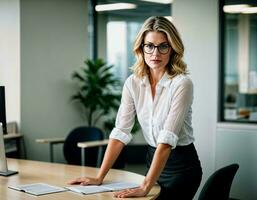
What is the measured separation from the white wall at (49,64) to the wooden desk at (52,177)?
83.2 inches

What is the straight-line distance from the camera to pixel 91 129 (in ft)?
17.1

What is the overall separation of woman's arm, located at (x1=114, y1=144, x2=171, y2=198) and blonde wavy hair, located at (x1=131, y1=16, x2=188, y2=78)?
1.38 feet

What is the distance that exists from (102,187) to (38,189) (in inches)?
13.8

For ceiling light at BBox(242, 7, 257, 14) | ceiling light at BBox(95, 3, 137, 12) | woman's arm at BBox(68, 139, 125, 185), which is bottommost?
woman's arm at BBox(68, 139, 125, 185)

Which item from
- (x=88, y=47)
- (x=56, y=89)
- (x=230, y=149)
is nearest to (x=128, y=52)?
(x=88, y=47)

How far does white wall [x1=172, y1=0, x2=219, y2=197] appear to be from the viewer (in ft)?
15.6

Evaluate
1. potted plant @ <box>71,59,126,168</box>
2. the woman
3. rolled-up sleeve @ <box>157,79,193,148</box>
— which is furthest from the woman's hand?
potted plant @ <box>71,59,126,168</box>

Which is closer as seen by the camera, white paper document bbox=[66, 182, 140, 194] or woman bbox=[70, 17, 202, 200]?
woman bbox=[70, 17, 202, 200]

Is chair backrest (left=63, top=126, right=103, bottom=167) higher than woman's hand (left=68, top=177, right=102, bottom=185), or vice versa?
woman's hand (left=68, top=177, right=102, bottom=185)

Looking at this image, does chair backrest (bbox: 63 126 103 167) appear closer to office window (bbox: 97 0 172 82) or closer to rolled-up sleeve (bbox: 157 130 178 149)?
office window (bbox: 97 0 172 82)

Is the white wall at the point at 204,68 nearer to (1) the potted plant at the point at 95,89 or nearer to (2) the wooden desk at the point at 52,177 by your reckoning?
(1) the potted plant at the point at 95,89

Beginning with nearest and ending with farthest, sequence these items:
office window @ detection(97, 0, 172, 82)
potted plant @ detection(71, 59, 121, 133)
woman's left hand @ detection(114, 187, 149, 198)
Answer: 1. woman's left hand @ detection(114, 187, 149, 198)
2. potted plant @ detection(71, 59, 121, 133)
3. office window @ detection(97, 0, 172, 82)

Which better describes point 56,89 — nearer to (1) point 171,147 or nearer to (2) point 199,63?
(2) point 199,63

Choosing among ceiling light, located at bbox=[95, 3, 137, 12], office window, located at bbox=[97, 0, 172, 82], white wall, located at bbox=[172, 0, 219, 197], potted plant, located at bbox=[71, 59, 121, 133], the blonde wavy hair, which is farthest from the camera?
office window, located at bbox=[97, 0, 172, 82]
